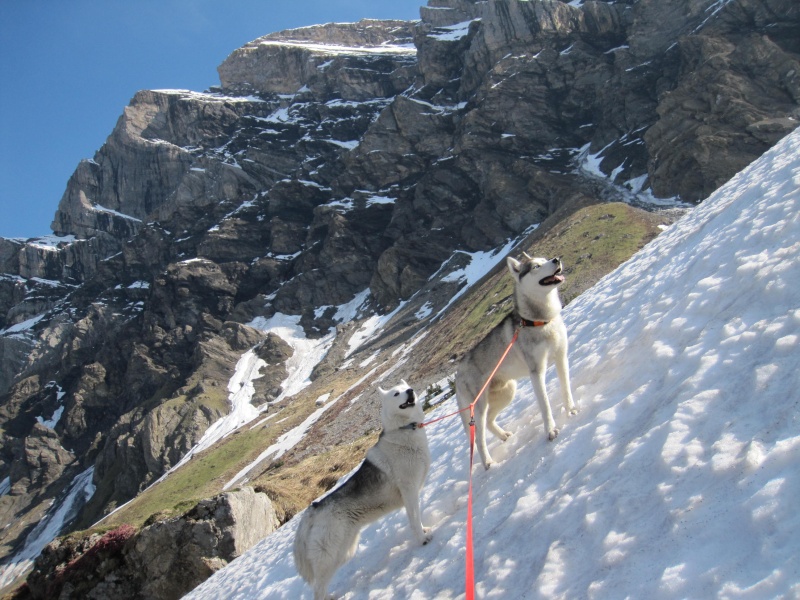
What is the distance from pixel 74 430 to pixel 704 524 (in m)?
199

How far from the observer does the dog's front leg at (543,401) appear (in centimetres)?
920

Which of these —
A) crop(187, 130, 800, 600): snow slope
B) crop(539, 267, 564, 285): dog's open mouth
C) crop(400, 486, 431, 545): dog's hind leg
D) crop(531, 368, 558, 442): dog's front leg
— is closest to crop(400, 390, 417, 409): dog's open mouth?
crop(400, 486, 431, 545): dog's hind leg

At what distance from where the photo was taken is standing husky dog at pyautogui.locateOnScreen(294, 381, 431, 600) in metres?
9.55

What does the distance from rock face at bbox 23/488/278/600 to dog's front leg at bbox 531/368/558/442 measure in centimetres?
1738

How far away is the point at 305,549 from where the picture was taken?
381 inches

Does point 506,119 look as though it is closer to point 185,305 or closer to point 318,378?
point 318,378

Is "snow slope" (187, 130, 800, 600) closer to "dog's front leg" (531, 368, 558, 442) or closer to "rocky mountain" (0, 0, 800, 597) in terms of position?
"dog's front leg" (531, 368, 558, 442)

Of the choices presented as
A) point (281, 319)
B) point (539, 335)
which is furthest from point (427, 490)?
point (281, 319)

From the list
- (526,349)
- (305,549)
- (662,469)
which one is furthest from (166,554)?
(662,469)

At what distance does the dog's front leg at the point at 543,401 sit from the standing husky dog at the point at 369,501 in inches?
88.3

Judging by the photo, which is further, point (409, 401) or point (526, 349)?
point (409, 401)

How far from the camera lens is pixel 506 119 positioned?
560 ft

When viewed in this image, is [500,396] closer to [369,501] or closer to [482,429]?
[482,429]

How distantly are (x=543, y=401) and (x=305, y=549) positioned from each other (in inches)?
201
